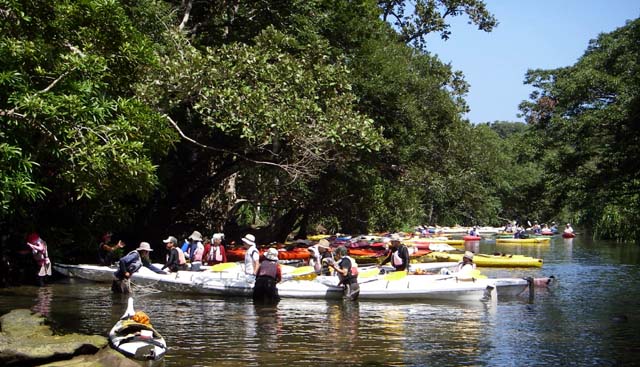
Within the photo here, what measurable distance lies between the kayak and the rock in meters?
0.19

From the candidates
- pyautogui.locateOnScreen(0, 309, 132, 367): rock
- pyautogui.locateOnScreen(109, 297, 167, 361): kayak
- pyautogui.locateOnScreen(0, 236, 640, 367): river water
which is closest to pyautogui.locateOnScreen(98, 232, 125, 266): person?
pyautogui.locateOnScreen(0, 236, 640, 367): river water

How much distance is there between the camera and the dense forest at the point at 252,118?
1114 cm

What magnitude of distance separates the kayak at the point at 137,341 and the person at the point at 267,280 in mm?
5215

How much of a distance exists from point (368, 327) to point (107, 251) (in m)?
10.7

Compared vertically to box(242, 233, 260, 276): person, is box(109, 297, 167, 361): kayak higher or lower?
lower

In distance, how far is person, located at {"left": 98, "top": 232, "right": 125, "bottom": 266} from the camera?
21.2 m

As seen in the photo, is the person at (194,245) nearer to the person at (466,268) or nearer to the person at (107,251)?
the person at (107,251)

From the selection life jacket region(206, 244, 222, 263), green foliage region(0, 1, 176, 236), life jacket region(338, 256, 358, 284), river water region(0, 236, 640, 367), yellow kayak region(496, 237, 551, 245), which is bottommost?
river water region(0, 236, 640, 367)

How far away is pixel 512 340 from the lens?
12.8 meters

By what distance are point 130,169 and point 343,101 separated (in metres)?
10.1

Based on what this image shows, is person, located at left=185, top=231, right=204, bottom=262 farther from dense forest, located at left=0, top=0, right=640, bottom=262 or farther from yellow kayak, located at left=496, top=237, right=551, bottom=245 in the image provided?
yellow kayak, located at left=496, top=237, right=551, bottom=245

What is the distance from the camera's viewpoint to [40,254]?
18453 millimetres

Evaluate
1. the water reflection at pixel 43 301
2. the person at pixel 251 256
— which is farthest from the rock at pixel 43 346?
the person at pixel 251 256

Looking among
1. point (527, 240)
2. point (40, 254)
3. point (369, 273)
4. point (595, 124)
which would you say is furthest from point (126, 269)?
point (527, 240)
